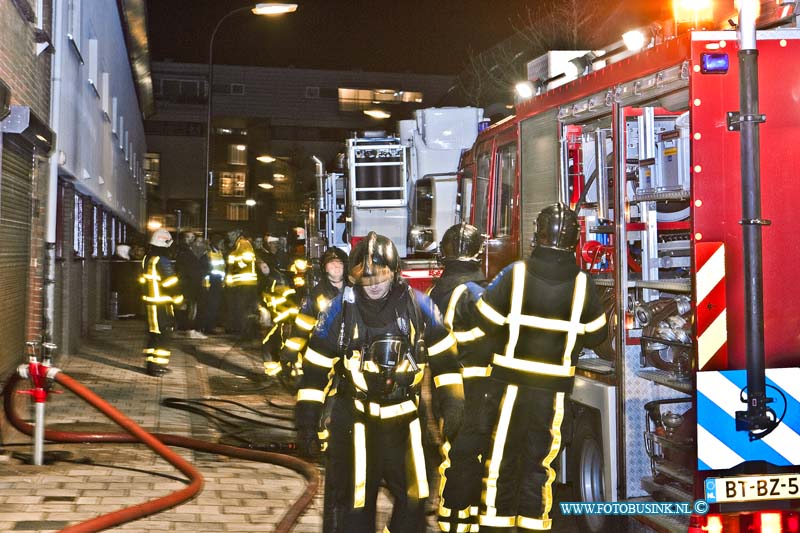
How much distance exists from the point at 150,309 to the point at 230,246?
3718mm

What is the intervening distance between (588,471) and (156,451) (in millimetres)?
3093

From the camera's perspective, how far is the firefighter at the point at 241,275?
15180mm

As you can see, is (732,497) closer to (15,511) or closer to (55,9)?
(15,511)

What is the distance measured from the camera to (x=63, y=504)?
6496 mm

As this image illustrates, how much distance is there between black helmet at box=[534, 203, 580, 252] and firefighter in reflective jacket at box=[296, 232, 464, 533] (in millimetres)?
942

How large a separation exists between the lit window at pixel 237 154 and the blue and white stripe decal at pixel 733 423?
→ 46220 mm

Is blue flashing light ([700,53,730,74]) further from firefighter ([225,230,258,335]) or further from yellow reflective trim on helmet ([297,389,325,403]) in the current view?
firefighter ([225,230,258,335])

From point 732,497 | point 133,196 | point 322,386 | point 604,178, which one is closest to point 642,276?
point 604,178

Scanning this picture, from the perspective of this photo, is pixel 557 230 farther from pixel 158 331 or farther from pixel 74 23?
pixel 74 23

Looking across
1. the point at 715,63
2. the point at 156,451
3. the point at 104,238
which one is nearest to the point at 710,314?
the point at 715,63

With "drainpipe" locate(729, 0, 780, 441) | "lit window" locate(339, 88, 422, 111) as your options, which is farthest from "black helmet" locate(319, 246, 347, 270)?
"lit window" locate(339, 88, 422, 111)

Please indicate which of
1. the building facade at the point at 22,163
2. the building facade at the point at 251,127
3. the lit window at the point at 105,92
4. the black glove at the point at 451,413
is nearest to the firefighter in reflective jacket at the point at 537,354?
the black glove at the point at 451,413

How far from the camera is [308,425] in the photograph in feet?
15.9

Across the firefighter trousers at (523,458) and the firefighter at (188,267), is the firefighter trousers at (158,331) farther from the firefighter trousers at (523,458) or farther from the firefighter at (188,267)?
the firefighter trousers at (523,458)
